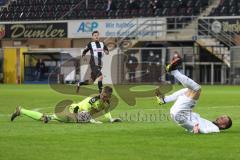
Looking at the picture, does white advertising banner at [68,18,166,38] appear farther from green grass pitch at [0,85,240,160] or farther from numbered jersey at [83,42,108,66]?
green grass pitch at [0,85,240,160]

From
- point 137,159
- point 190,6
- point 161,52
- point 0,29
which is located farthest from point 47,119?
point 0,29

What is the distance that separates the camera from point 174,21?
1924 inches

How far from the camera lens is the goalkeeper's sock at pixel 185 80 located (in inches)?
488

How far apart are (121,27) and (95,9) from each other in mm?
4475

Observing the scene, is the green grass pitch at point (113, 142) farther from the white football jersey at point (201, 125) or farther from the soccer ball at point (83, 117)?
the soccer ball at point (83, 117)

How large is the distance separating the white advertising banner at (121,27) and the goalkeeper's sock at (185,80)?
1406 inches

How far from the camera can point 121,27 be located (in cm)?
5044

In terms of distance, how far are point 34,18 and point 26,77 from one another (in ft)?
20.8

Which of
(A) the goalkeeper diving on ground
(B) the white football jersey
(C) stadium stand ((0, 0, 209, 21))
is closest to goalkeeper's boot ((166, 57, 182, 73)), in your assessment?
(B) the white football jersey

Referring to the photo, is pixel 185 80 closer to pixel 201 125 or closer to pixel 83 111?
pixel 201 125

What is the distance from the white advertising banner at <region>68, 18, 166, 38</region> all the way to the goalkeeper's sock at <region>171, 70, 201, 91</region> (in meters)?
35.7

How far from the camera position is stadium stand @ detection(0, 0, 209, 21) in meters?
50.7

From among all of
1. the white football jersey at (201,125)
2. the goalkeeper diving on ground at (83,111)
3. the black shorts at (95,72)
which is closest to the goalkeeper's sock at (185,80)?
the white football jersey at (201,125)

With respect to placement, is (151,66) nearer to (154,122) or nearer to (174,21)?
(174,21)
